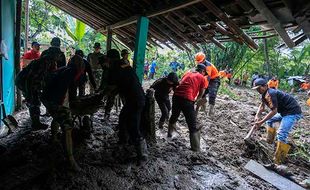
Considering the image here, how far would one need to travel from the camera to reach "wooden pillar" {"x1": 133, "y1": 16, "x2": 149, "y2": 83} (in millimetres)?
5756

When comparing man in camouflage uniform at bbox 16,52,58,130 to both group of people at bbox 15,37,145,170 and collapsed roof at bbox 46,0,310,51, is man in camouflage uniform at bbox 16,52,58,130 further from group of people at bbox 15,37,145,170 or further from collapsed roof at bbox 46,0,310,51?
collapsed roof at bbox 46,0,310,51

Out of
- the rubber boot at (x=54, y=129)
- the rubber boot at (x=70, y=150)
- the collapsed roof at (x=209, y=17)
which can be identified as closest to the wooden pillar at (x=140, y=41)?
the collapsed roof at (x=209, y=17)

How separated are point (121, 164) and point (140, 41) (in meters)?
2.79

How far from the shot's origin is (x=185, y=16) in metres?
5.13

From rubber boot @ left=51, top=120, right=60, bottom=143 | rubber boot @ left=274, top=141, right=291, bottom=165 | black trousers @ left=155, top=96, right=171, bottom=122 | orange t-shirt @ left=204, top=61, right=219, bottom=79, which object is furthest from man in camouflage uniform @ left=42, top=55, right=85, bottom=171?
orange t-shirt @ left=204, top=61, right=219, bottom=79

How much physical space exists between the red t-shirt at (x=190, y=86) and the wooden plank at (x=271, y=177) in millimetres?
1738

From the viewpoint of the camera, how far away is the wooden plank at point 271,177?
464cm

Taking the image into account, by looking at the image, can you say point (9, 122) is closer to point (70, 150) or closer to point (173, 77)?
point (70, 150)

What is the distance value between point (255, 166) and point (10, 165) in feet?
14.1

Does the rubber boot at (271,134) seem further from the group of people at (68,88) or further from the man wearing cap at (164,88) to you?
the group of people at (68,88)

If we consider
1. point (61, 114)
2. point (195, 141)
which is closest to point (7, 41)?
point (61, 114)

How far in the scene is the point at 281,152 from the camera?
18.6ft

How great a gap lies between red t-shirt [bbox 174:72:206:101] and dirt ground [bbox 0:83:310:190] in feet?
3.47

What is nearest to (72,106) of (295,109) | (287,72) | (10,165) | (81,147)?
(81,147)
